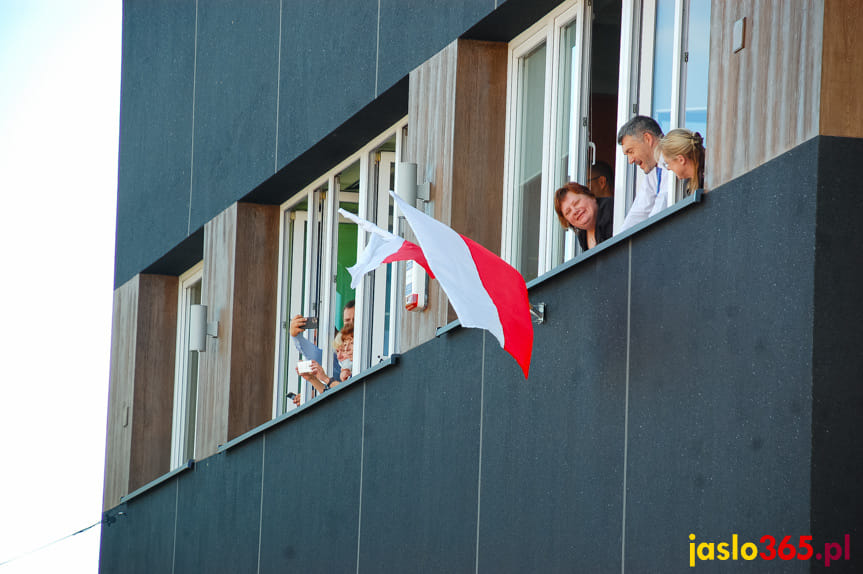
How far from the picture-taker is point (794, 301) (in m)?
4.83

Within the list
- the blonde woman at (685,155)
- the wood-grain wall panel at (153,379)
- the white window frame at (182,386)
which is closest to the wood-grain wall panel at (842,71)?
the blonde woman at (685,155)

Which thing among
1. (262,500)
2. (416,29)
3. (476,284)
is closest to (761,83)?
(476,284)

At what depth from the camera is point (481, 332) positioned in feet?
24.3

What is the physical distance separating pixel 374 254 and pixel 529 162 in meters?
1.94

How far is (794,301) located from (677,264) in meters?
0.80

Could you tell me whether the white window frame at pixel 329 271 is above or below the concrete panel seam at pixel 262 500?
above

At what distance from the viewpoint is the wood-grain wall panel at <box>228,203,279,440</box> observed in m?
11.6

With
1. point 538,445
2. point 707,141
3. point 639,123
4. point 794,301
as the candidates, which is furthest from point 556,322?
point 794,301

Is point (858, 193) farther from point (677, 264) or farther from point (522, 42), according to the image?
point (522, 42)

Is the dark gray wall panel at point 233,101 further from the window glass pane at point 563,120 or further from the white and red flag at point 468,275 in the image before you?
the white and red flag at point 468,275

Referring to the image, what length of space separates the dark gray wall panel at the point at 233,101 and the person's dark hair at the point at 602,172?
421 centimetres

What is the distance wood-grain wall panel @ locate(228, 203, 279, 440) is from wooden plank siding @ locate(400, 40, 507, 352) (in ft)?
12.2

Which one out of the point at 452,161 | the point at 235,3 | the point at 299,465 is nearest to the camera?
the point at 452,161

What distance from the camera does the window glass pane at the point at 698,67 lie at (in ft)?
20.3
